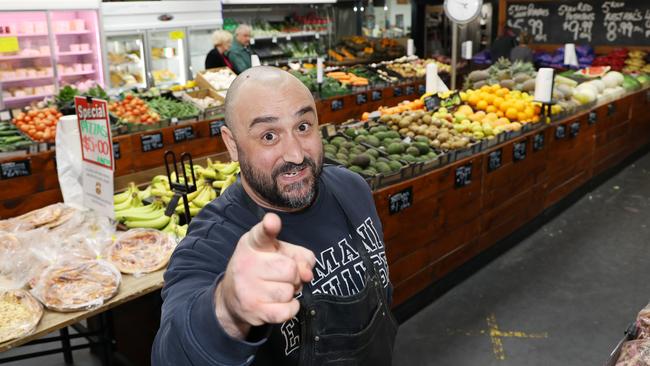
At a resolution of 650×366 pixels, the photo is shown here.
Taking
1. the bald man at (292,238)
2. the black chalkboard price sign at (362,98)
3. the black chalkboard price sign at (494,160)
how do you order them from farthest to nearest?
the black chalkboard price sign at (362,98) < the black chalkboard price sign at (494,160) < the bald man at (292,238)

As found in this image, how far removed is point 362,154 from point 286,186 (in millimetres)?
2466

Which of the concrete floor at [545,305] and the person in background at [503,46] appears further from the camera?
the person in background at [503,46]

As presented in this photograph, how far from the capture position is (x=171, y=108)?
667 centimetres

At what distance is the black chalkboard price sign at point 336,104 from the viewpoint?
7949mm

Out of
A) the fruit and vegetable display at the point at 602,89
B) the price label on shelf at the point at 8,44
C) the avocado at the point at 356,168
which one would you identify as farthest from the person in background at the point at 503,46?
the price label on shelf at the point at 8,44

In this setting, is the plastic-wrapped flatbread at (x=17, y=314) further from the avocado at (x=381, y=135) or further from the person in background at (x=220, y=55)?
the person in background at (x=220, y=55)

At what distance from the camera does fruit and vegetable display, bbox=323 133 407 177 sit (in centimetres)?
387

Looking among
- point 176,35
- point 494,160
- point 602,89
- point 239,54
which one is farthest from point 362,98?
point 494,160

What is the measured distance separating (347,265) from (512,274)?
335cm

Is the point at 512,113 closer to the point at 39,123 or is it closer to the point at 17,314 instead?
the point at 17,314

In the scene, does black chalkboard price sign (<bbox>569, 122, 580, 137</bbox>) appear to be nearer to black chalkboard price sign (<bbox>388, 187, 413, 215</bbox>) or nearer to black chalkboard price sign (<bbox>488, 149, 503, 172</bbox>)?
black chalkboard price sign (<bbox>488, 149, 503, 172</bbox>)

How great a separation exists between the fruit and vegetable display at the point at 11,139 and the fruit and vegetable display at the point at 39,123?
0.21 feet

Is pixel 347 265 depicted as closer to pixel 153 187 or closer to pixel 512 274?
pixel 153 187

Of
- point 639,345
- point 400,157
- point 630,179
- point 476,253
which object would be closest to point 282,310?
point 639,345
